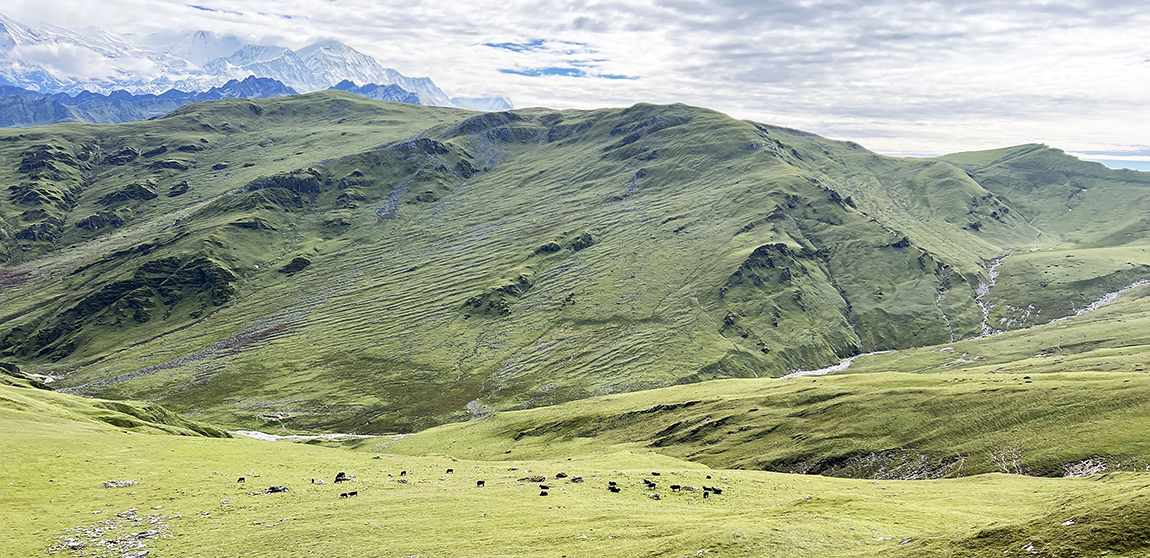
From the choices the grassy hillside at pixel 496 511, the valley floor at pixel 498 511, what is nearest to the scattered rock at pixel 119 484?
the grassy hillside at pixel 496 511

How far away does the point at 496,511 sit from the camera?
55.9 m

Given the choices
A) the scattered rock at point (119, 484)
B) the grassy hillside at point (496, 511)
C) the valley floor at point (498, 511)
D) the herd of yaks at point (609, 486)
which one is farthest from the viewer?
the herd of yaks at point (609, 486)

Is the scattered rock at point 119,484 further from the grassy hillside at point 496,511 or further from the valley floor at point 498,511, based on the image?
the valley floor at point 498,511

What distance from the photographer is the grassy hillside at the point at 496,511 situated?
126 ft

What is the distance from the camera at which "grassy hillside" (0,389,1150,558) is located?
38375 mm

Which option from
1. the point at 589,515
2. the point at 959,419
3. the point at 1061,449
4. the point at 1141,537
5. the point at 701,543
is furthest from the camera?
the point at 959,419

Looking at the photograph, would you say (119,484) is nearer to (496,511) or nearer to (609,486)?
(496,511)

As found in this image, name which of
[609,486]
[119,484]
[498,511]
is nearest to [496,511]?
[498,511]

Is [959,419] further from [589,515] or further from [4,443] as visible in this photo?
[4,443]

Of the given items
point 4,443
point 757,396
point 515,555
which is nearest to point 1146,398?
point 757,396

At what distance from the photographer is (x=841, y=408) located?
113 m

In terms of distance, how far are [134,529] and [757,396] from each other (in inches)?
4621

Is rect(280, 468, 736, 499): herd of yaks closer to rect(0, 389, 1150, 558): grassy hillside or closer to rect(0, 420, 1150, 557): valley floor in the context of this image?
rect(0, 420, 1150, 557): valley floor

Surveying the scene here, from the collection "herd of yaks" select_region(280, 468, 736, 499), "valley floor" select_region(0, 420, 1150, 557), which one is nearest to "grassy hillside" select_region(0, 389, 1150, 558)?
"valley floor" select_region(0, 420, 1150, 557)
